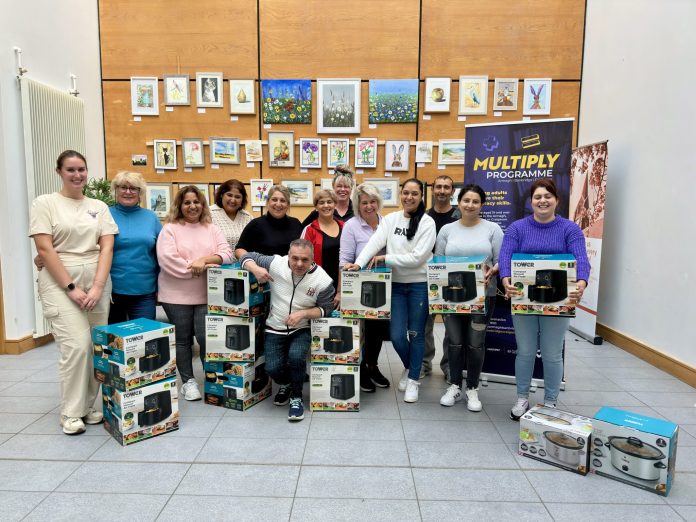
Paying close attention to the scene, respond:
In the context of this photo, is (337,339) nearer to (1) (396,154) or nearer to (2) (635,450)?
(2) (635,450)

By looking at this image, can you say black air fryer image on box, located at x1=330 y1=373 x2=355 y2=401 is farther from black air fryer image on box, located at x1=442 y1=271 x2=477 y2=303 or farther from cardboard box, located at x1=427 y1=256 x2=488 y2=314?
black air fryer image on box, located at x1=442 y1=271 x2=477 y2=303

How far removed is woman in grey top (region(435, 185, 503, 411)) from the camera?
9.20ft

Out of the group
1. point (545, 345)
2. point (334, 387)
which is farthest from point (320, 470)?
point (545, 345)

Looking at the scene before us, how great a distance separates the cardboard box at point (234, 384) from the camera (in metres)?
2.86

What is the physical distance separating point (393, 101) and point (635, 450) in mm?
4116

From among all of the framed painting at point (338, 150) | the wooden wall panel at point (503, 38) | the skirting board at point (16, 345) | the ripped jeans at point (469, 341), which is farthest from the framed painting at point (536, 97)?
the skirting board at point (16, 345)

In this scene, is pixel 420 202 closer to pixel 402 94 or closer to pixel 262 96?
pixel 402 94

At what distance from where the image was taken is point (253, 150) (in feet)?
17.0

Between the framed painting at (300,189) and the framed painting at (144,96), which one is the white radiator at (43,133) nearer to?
the framed painting at (144,96)

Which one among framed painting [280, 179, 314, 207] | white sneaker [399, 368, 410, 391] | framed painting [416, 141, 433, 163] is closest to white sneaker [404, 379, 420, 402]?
white sneaker [399, 368, 410, 391]

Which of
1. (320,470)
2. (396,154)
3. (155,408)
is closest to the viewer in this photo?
(320,470)

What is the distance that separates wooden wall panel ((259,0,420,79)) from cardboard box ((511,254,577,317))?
11.1 ft

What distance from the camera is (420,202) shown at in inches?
114

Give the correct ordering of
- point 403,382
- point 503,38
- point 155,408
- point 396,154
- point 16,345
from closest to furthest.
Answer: point 155,408, point 403,382, point 16,345, point 503,38, point 396,154
